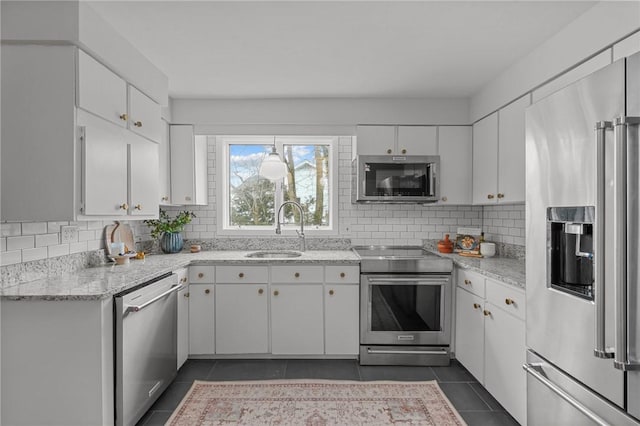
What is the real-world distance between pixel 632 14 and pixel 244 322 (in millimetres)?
3091

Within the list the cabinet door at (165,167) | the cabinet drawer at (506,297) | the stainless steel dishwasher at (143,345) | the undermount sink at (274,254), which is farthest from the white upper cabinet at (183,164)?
the cabinet drawer at (506,297)

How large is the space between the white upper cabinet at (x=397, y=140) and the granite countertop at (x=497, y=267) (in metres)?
1.02

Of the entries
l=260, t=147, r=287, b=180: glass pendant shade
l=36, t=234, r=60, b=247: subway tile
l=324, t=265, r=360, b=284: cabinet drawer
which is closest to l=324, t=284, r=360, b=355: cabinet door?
l=324, t=265, r=360, b=284: cabinet drawer

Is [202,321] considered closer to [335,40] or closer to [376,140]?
[376,140]

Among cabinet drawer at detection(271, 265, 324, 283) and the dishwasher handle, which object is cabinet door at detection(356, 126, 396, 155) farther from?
the dishwasher handle

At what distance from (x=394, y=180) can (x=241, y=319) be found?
1.84 metres

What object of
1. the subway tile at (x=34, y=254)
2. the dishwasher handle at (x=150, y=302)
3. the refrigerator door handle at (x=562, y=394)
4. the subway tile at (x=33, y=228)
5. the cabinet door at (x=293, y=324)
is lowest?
the cabinet door at (x=293, y=324)

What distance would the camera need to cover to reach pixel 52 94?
5.78ft

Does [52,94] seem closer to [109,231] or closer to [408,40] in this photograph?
[109,231]

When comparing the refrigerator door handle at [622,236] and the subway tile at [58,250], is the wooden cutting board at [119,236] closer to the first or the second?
the subway tile at [58,250]

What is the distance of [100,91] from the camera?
1963mm

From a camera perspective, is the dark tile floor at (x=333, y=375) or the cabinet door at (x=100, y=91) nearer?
the cabinet door at (x=100, y=91)

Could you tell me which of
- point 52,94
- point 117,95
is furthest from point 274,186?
point 52,94

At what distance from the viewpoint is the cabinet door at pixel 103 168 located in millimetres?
1858
